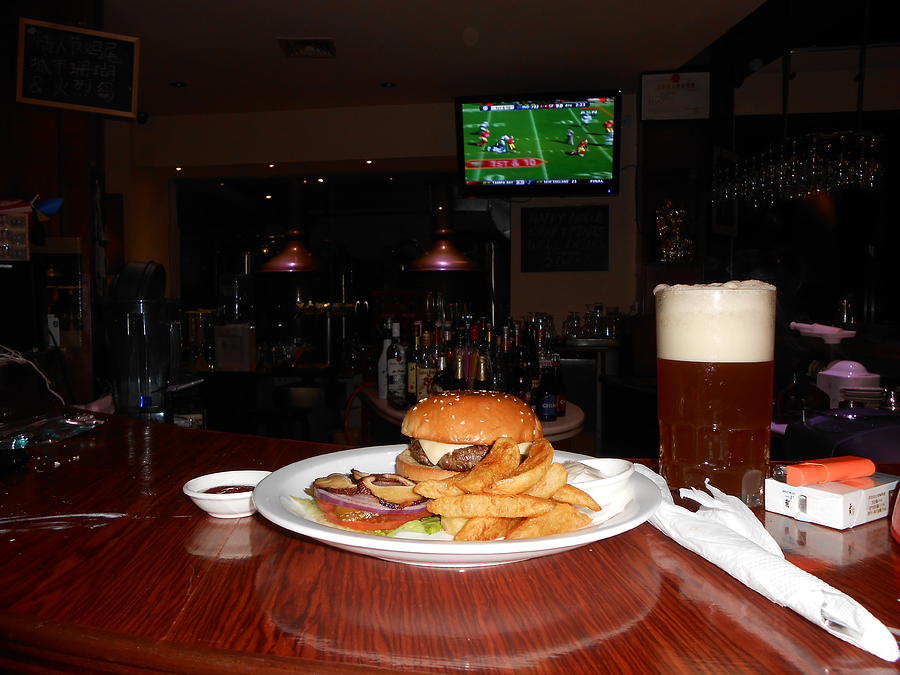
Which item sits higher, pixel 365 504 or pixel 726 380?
pixel 726 380

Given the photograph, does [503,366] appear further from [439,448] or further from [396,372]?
[439,448]

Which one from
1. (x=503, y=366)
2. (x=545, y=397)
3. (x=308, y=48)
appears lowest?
(x=545, y=397)

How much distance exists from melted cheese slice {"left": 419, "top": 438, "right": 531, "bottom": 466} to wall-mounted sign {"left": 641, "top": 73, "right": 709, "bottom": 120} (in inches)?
230

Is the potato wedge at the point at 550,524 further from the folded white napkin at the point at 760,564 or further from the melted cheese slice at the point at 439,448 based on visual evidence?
the melted cheese slice at the point at 439,448

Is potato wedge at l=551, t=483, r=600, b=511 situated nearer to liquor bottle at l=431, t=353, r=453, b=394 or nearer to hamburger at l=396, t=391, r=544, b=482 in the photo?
hamburger at l=396, t=391, r=544, b=482

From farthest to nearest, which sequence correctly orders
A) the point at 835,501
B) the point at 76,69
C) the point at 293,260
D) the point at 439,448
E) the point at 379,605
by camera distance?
the point at 293,260, the point at 76,69, the point at 439,448, the point at 835,501, the point at 379,605

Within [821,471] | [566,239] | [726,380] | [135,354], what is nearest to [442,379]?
[135,354]

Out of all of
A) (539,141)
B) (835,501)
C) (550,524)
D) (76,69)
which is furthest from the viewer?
(539,141)

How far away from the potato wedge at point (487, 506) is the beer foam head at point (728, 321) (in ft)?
1.45

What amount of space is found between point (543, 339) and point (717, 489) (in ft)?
8.80

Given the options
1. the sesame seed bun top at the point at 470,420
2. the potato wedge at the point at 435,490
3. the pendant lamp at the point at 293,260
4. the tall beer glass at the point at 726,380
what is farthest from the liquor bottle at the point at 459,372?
the pendant lamp at the point at 293,260

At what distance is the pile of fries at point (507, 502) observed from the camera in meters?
0.81

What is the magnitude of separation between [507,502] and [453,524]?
0.25 feet

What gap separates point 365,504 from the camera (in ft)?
2.95
